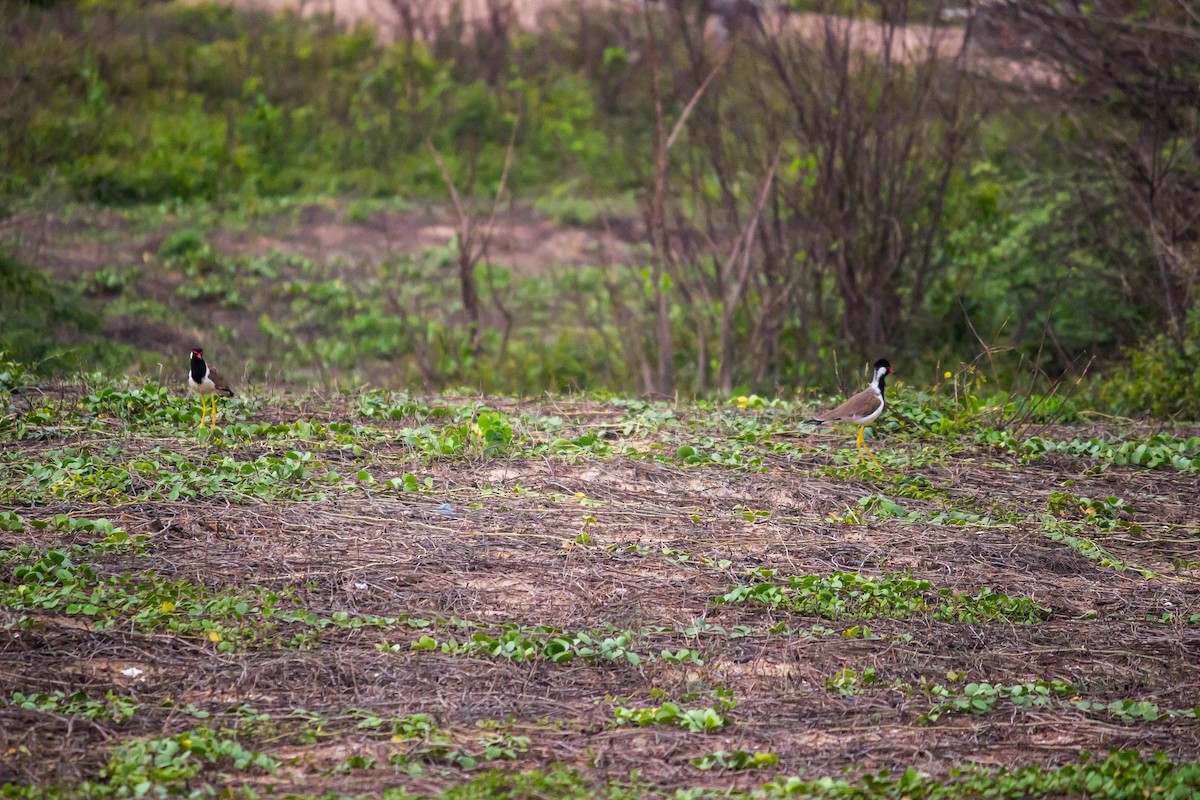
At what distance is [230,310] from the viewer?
13180mm

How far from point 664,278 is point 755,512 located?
463 cm

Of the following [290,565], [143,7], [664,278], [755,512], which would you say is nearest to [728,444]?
[755,512]

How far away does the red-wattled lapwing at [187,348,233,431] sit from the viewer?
6539mm

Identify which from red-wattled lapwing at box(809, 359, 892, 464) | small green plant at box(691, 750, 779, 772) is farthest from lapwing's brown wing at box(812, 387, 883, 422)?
small green plant at box(691, 750, 779, 772)

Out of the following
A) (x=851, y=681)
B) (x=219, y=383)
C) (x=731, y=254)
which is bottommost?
(x=851, y=681)

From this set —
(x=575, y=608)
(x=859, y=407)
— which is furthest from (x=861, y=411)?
(x=575, y=608)

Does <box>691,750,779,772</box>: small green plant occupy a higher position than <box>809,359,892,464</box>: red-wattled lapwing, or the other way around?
<box>809,359,892,464</box>: red-wattled lapwing

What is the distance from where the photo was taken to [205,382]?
21.8 feet

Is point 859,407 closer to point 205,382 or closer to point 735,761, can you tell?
point 735,761

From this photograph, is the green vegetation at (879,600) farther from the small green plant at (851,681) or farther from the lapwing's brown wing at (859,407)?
the lapwing's brown wing at (859,407)

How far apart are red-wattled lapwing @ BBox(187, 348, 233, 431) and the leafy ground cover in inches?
8.0

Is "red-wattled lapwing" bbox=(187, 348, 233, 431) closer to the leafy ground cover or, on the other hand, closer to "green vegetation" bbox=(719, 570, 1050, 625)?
the leafy ground cover

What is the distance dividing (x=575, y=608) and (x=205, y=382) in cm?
273

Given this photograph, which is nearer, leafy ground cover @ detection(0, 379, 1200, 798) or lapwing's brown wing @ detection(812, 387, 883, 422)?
leafy ground cover @ detection(0, 379, 1200, 798)
